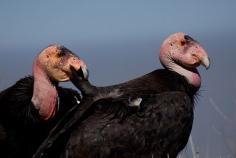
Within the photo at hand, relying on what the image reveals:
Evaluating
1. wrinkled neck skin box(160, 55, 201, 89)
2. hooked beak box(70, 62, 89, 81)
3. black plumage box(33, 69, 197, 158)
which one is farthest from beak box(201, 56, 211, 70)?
hooked beak box(70, 62, 89, 81)

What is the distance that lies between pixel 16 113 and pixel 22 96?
234mm

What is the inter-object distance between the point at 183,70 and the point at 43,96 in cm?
156

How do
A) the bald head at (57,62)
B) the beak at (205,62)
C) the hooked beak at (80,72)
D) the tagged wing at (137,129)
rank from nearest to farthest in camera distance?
the tagged wing at (137,129)
the hooked beak at (80,72)
the bald head at (57,62)
the beak at (205,62)

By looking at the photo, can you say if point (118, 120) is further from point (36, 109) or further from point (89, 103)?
point (36, 109)

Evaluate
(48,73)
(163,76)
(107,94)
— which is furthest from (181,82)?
(48,73)

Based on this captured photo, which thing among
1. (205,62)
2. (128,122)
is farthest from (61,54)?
(205,62)

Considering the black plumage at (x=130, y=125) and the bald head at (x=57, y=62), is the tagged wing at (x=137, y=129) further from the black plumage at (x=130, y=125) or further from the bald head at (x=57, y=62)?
the bald head at (x=57, y=62)

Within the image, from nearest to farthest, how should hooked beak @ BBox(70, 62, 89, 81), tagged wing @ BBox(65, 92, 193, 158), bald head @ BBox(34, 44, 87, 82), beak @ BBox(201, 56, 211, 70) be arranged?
tagged wing @ BBox(65, 92, 193, 158)
hooked beak @ BBox(70, 62, 89, 81)
bald head @ BBox(34, 44, 87, 82)
beak @ BBox(201, 56, 211, 70)

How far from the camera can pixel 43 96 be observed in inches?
336

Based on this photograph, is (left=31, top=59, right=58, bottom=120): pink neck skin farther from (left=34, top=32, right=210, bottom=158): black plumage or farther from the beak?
the beak

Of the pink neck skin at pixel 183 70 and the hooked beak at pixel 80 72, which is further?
the pink neck skin at pixel 183 70

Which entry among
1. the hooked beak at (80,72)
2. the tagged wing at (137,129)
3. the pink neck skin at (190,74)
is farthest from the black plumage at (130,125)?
the pink neck skin at (190,74)

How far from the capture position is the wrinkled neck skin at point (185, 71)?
28.4 feet

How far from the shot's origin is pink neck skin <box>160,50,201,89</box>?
8656mm
